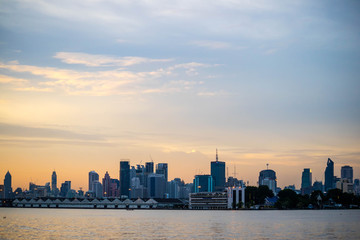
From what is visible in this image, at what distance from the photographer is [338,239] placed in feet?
346

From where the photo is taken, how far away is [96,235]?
115938 millimetres

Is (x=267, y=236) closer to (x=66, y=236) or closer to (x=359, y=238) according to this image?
(x=359, y=238)

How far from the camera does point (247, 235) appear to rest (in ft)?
374

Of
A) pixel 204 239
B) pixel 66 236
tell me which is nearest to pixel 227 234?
pixel 204 239

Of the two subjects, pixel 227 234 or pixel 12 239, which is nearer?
pixel 12 239

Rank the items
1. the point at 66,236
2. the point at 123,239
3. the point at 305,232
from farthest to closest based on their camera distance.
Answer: the point at 305,232 → the point at 66,236 → the point at 123,239

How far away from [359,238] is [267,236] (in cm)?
1721

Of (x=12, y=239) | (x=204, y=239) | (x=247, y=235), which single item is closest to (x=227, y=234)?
(x=247, y=235)

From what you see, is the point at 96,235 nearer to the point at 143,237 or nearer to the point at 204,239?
the point at 143,237

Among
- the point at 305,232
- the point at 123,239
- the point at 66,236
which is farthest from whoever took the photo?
the point at 305,232

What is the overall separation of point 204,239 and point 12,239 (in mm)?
35811

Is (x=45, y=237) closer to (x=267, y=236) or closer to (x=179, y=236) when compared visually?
(x=179, y=236)

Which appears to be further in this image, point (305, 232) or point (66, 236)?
point (305, 232)

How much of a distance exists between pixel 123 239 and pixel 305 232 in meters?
40.9
